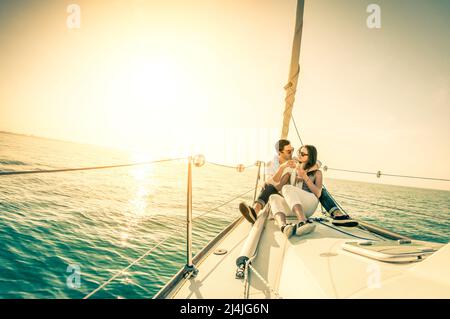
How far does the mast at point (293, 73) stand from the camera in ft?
17.9

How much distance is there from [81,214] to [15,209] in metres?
3.03

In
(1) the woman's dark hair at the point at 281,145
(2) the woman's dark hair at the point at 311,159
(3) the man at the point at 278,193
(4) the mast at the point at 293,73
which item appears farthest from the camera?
(4) the mast at the point at 293,73

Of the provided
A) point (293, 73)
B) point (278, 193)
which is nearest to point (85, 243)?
point (278, 193)

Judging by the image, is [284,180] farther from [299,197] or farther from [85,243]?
[85,243]

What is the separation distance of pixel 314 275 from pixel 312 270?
0.32 feet

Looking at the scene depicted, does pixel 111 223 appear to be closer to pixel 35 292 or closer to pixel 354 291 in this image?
pixel 35 292

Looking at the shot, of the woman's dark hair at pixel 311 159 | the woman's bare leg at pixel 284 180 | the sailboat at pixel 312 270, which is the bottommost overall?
A: the sailboat at pixel 312 270

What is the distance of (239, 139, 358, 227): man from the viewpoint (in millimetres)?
3779

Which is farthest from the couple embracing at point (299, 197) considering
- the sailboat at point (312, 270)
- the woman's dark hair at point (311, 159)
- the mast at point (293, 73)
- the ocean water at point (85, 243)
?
the mast at point (293, 73)

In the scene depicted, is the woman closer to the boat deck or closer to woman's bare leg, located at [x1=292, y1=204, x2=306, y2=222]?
woman's bare leg, located at [x1=292, y1=204, x2=306, y2=222]

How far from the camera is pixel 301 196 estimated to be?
12.1 ft

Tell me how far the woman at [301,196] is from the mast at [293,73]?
2.03 m

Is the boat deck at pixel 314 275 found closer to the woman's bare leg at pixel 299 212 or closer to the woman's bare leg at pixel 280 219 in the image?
the woman's bare leg at pixel 280 219
